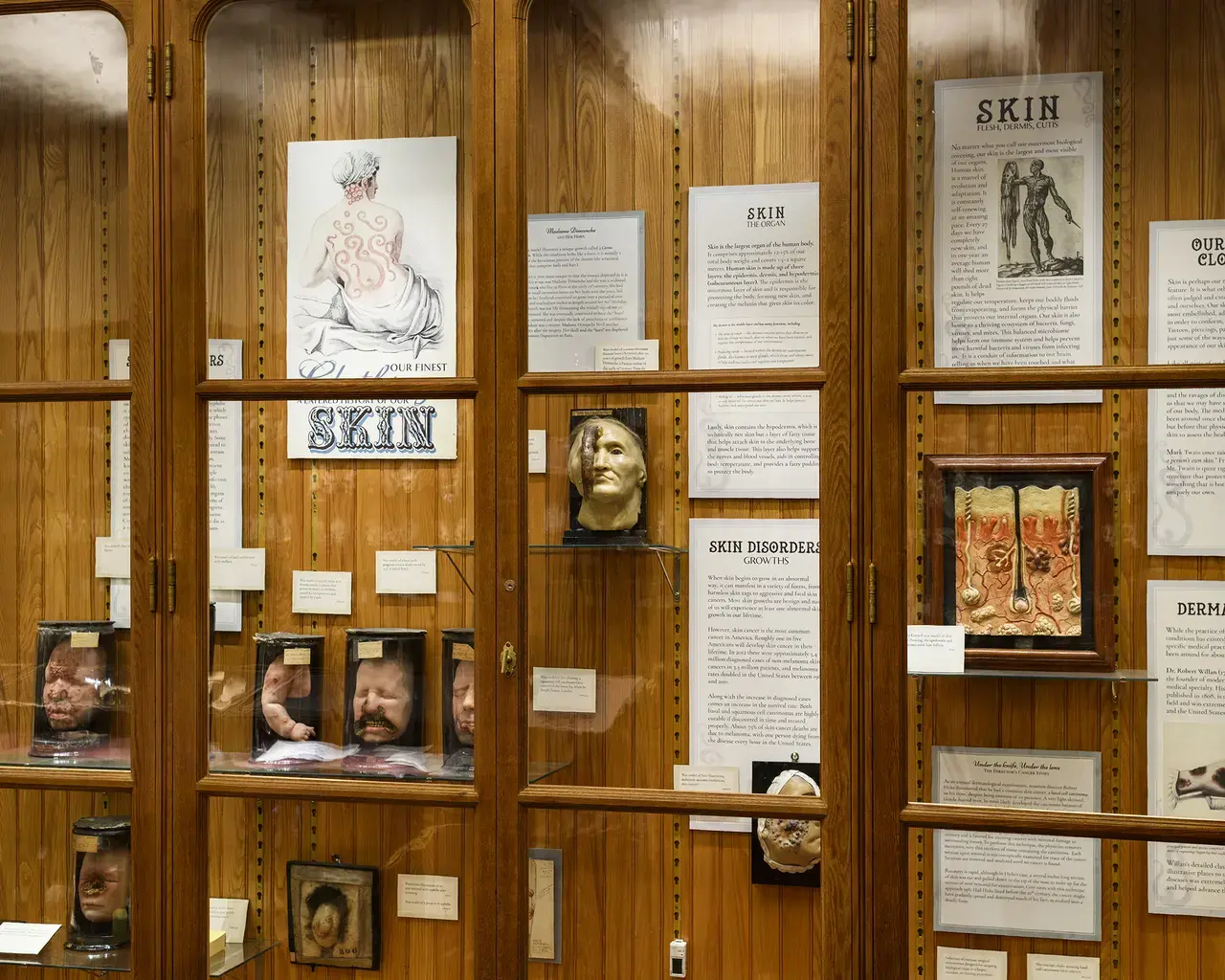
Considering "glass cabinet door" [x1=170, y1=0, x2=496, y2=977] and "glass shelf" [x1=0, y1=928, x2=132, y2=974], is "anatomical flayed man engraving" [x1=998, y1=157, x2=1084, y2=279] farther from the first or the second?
"glass shelf" [x1=0, y1=928, x2=132, y2=974]

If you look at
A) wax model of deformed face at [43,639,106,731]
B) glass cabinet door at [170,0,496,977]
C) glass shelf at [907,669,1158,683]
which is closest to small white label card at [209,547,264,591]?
glass cabinet door at [170,0,496,977]

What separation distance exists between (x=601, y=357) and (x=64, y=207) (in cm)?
99

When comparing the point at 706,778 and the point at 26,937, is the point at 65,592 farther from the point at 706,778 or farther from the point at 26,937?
the point at 706,778

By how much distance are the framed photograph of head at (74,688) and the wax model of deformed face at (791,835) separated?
112cm

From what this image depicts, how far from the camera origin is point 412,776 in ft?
5.75

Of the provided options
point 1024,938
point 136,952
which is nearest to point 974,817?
point 1024,938

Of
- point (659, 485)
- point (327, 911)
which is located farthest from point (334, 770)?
point (659, 485)

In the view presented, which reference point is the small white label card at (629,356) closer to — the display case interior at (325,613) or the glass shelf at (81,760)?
the display case interior at (325,613)

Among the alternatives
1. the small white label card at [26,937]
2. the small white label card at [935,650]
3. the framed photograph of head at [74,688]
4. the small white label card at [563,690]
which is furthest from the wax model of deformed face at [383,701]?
the small white label card at [935,650]

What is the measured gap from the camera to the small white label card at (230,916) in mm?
1806

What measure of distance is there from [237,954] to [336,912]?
18 centimetres

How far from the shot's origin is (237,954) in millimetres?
1815

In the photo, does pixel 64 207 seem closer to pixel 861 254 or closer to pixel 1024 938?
pixel 861 254

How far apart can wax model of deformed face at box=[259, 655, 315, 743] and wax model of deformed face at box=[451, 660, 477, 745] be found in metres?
0.26
